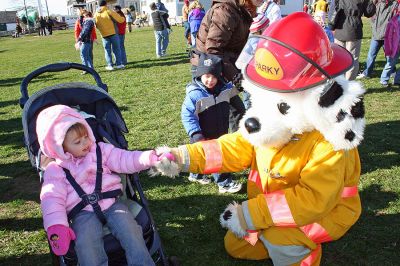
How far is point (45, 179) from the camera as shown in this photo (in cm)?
231

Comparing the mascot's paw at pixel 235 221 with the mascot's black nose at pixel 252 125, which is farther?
the mascot's paw at pixel 235 221

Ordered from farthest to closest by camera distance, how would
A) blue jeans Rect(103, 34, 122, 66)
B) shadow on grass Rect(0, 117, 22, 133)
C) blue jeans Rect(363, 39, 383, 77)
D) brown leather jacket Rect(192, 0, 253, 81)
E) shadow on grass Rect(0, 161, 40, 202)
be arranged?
blue jeans Rect(103, 34, 122, 66) < blue jeans Rect(363, 39, 383, 77) < shadow on grass Rect(0, 117, 22, 133) < shadow on grass Rect(0, 161, 40, 202) < brown leather jacket Rect(192, 0, 253, 81)

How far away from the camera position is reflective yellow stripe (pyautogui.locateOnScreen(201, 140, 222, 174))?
2412 mm

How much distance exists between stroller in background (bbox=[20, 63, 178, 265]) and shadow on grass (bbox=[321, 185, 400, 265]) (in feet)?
4.13

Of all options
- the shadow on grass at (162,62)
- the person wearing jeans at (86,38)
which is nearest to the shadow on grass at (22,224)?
the person wearing jeans at (86,38)

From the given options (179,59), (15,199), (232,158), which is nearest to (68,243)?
(232,158)

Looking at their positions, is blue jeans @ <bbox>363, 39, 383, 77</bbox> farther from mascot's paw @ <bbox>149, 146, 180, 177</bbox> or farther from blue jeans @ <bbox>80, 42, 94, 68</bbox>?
blue jeans @ <bbox>80, 42, 94, 68</bbox>

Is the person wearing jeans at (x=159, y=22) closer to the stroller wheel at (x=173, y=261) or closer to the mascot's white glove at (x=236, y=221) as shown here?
the stroller wheel at (x=173, y=261)

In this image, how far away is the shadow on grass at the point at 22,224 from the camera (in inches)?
128

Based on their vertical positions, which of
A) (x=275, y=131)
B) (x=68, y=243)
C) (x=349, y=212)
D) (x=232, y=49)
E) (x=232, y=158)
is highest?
(x=232, y=49)

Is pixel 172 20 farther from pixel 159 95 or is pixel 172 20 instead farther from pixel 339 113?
pixel 339 113

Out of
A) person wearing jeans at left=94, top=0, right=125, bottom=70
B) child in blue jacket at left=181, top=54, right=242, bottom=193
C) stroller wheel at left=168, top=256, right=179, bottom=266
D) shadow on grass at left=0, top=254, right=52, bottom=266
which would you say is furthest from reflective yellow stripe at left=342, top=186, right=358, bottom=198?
person wearing jeans at left=94, top=0, right=125, bottom=70

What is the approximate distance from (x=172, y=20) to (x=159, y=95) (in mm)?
31210

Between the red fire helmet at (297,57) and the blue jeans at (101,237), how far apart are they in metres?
1.14
